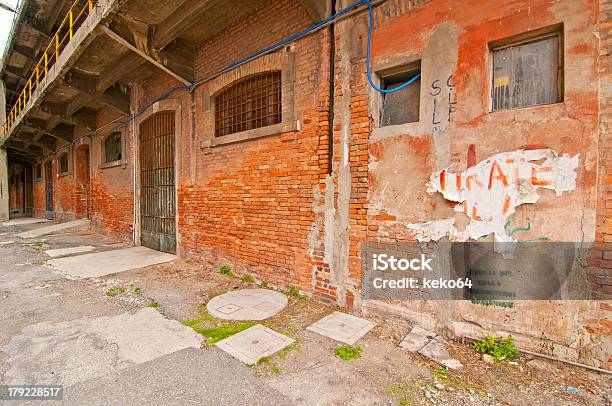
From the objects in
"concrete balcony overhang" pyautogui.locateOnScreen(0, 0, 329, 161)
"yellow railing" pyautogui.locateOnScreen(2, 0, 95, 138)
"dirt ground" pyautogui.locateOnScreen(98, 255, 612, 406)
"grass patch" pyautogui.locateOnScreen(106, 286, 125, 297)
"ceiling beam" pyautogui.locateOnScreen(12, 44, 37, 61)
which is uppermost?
"ceiling beam" pyautogui.locateOnScreen(12, 44, 37, 61)

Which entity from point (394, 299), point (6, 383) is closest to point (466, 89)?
point (394, 299)

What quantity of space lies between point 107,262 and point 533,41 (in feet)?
27.0

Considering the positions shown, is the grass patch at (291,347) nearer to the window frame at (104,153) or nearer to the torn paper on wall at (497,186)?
the torn paper on wall at (497,186)

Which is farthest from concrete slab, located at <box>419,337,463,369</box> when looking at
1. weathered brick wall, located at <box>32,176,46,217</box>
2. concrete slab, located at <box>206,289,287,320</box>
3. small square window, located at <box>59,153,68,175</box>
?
weathered brick wall, located at <box>32,176,46,217</box>

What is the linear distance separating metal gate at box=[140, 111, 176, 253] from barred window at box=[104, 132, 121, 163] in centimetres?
217

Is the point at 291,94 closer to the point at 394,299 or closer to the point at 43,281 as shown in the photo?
the point at 394,299

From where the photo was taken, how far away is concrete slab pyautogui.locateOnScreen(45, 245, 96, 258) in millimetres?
6977

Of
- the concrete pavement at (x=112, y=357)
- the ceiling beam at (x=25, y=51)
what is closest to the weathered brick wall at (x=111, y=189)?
the concrete pavement at (x=112, y=357)

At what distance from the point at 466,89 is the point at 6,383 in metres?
5.12

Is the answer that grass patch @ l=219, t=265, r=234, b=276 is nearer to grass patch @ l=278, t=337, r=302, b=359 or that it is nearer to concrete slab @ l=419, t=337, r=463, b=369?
grass patch @ l=278, t=337, r=302, b=359

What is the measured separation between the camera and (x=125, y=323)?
134 inches

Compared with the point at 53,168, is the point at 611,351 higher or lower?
lower

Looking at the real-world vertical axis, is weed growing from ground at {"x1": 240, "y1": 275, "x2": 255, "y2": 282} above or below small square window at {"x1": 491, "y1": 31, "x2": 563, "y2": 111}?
below

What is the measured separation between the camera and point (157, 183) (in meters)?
7.68
